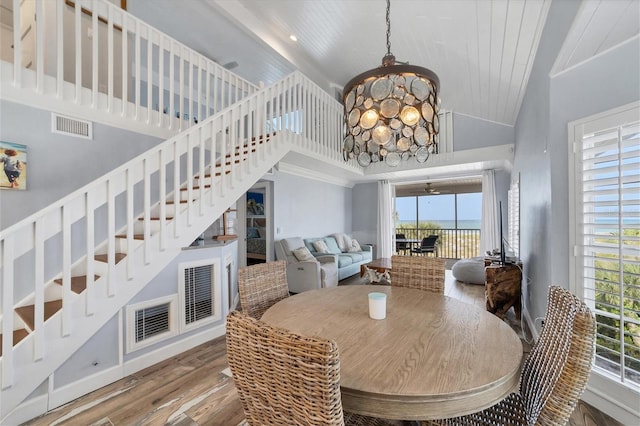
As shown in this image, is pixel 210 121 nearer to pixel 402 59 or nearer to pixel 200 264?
pixel 200 264

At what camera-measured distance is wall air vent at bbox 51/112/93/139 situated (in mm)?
2117

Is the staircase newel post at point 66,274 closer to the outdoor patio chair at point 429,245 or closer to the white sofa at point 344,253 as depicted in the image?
the white sofa at point 344,253

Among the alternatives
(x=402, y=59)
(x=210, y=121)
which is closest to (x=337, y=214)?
(x=402, y=59)

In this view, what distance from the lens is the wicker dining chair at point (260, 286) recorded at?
1.84 meters

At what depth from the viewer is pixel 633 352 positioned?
1703 millimetres

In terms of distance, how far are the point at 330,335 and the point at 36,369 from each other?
170cm

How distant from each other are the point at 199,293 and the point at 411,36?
3.68 meters

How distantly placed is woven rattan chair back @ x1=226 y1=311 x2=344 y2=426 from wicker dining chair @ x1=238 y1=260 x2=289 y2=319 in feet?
3.09

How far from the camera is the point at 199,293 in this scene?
2.95 meters

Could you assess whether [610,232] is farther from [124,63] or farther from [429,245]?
[429,245]

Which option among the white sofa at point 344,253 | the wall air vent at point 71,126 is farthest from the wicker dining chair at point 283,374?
the white sofa at point 344,253

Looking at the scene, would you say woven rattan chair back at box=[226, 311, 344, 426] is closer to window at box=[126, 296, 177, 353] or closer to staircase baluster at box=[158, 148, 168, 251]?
staircase baluster at box=[158, 148, 168, 251]

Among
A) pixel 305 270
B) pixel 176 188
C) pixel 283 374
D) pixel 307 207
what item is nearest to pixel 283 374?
pixel 283 374

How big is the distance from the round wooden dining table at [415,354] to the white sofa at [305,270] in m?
2.70
